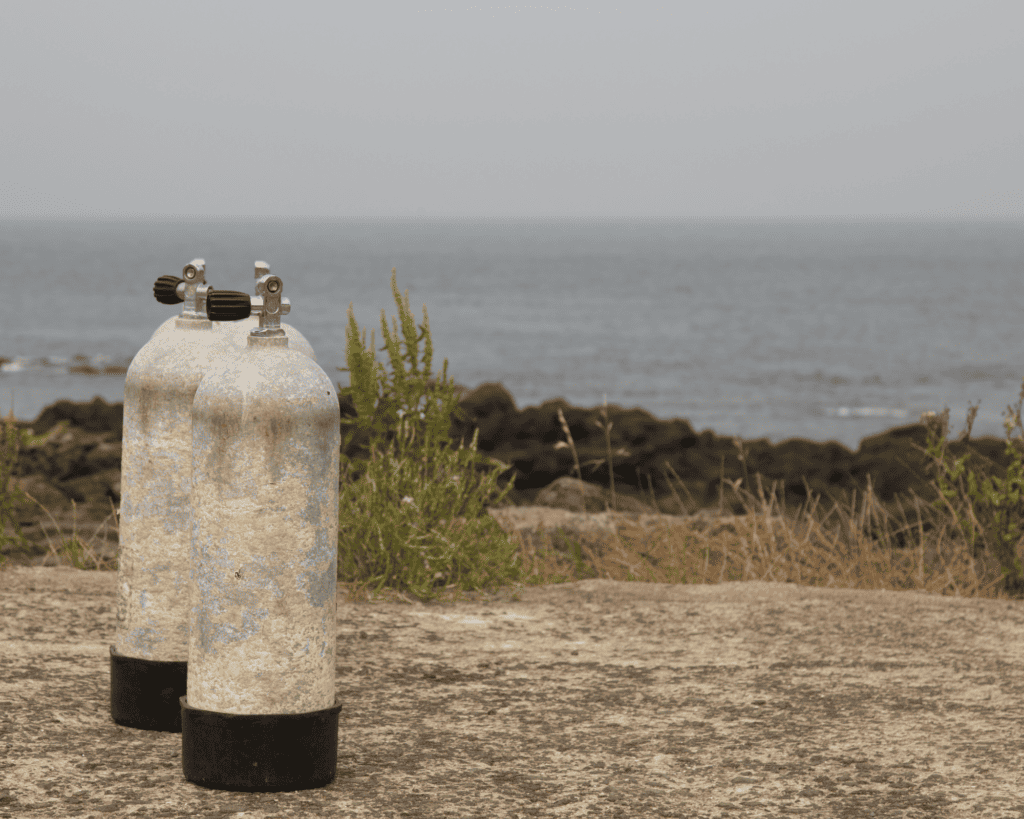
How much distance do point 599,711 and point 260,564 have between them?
1.37 metres

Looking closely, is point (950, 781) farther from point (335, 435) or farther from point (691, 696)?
point (335, 435)

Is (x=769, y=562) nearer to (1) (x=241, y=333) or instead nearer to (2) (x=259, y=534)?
(1) (x=241, y=333)

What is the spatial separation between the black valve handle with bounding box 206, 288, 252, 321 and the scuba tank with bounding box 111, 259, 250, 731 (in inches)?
14.6

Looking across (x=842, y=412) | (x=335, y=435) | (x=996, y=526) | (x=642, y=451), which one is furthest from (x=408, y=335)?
(x=842, y=412)

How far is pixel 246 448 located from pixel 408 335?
8.19 ft

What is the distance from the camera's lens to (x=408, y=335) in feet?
16.8

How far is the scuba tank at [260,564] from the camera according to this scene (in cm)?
267

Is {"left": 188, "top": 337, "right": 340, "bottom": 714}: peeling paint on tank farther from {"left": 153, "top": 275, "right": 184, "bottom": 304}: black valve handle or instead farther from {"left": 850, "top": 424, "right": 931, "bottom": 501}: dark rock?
{"left": 850, "top": 424, "right": 931, "bottom": 501}: dark rock

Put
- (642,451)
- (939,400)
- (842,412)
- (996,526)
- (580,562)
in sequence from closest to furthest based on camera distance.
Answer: (996,526)
(580,562)
(642,451)
(842,412)
(939,400)

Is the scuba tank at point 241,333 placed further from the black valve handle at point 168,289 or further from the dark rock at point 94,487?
the dark rock at point 94,487

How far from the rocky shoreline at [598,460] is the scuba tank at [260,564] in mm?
6551

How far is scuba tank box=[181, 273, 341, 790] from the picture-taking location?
2672 mm

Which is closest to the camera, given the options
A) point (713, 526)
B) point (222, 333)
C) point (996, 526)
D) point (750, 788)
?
point (750, 788)

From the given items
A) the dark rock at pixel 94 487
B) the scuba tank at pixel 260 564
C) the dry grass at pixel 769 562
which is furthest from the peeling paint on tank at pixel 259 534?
the dark rock at pixel 94 487
